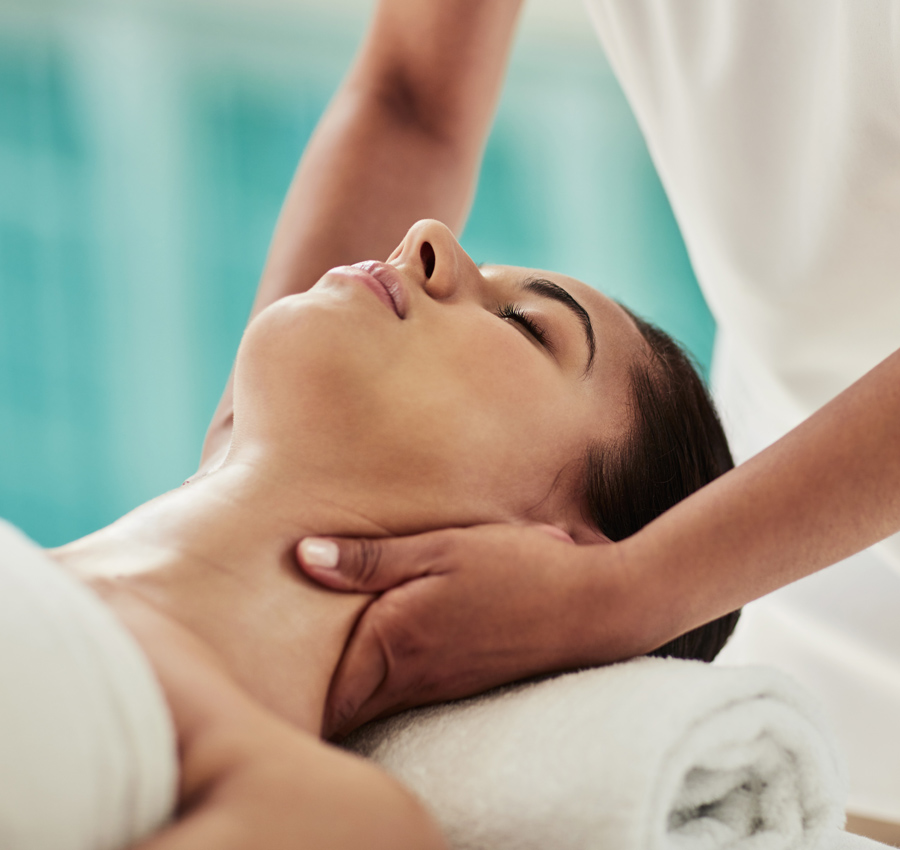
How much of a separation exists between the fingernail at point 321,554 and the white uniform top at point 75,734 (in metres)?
0.20

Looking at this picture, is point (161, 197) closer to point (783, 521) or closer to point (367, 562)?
point (367, 562)

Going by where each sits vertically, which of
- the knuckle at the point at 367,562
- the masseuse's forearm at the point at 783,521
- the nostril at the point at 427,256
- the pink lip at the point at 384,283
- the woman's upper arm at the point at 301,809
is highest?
the nostril at the point at 427,256

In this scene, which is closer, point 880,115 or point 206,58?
point 880,115

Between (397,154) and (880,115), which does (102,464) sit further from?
(880,115)

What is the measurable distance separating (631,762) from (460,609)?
0.55 ft

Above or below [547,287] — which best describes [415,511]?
below

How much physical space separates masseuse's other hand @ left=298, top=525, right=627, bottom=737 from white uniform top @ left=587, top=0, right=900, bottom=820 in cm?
70

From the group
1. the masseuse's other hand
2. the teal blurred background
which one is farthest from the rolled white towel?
the teal blurred background

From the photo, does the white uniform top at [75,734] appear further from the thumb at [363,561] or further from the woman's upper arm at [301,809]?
the thumb at [363,561]

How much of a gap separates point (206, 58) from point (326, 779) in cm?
339

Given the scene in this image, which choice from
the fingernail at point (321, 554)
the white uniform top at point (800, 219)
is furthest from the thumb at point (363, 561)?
the white uniform top at point (800, 219)

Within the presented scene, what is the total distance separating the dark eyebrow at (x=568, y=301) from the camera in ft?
2.91

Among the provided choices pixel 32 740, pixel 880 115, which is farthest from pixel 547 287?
pixel 32 740

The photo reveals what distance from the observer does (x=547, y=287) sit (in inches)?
35.6
